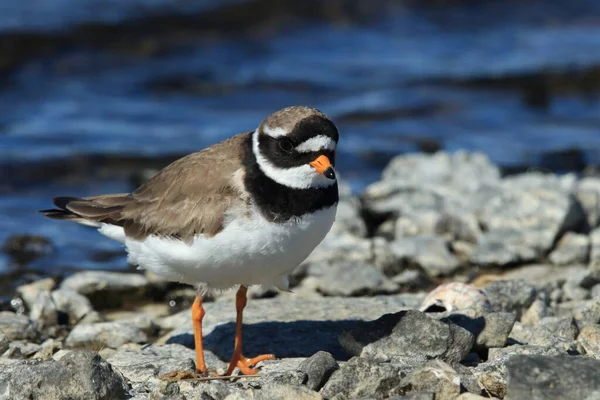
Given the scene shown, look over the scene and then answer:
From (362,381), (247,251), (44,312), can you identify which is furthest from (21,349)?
(362,381)

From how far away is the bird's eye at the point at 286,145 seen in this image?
209 inches

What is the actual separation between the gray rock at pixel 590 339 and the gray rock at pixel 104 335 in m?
2.91

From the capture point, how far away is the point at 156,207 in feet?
19.6

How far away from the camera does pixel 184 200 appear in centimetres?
578

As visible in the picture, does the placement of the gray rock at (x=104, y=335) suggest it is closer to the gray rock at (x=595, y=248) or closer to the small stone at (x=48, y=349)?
the small stone at (x=48, y=349)

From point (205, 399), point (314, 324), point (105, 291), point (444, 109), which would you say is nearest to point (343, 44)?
point (444, 109)

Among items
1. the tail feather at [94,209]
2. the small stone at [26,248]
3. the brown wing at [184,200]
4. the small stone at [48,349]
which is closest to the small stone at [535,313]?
the brown wing at [184,200]

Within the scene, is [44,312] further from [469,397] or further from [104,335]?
[469,397]

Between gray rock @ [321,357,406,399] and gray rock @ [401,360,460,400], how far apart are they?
0.31 feet

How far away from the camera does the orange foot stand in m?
5.50

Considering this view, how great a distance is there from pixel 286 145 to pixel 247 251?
64 centimetres

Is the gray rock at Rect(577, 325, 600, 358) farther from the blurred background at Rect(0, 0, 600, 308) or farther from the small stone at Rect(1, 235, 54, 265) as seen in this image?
the small stone at Rect(1, 235, 54, 265)

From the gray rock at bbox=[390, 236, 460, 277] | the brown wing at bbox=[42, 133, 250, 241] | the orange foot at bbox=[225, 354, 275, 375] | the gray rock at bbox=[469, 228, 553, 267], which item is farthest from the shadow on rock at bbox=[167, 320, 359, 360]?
the gray rock at bbox=[469, 228, 553, 267]

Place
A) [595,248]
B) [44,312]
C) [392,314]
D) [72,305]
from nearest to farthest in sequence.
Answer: [392,314] < [44,312] < [72,305] < [595,248]
